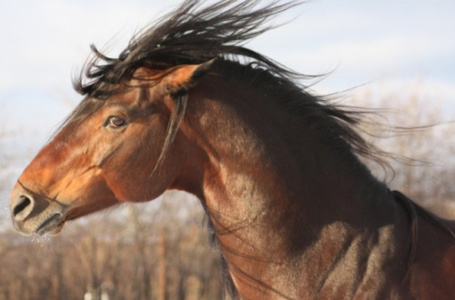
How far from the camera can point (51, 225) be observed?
4.51 m

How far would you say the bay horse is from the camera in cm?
422

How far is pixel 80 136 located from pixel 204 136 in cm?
74

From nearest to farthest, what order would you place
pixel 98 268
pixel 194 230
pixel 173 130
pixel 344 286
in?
1. pixel 344 286
2. pixel 173 130
3. pixel 98 268
4. pixel 194 230

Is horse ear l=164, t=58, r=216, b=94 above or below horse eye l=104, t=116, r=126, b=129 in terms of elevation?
above

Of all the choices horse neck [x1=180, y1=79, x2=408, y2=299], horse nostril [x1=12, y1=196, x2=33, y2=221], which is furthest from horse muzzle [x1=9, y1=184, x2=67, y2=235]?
horse neck [x1=180, y1=79, x2=408, y2=299]

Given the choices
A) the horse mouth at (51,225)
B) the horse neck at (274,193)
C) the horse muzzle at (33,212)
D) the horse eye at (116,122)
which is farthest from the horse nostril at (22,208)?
the horse neck at (274,193)

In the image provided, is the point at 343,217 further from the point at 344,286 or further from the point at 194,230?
the point at 194,230

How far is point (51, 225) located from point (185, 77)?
1173 millimetres

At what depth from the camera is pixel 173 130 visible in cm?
443

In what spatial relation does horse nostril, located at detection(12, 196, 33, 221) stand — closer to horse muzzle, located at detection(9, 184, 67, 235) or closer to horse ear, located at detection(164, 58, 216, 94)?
horse muzzle, located at detection(9, 184, 67, 235)

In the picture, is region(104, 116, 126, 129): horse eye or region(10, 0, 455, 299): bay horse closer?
region(10, 0, 455, 299): bay horse

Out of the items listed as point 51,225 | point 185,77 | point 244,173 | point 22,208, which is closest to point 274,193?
point 244,173

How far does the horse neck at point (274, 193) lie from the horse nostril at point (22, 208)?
102 cm

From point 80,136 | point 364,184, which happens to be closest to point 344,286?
point 364,184
